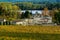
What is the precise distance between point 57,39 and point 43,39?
43cm

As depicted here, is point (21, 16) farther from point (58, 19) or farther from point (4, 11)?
point (58, 19)

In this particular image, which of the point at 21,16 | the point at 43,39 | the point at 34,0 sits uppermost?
the point at 43,39

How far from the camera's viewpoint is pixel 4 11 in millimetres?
29812

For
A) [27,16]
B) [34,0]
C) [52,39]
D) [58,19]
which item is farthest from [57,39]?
Result: [34,0]

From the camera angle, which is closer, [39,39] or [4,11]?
[39,39]

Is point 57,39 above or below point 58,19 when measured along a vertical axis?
above

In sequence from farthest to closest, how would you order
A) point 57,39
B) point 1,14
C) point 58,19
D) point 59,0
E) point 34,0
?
point 34,0, point 59,0, point 1,14, point 58,19, point 57,39

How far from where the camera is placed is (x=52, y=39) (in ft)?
20.7

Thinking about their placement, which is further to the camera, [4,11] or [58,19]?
[4,11]

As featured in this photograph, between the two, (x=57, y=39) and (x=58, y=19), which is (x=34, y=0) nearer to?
(x=58, y=19)

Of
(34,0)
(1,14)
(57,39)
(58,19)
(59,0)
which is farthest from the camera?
(34,0)

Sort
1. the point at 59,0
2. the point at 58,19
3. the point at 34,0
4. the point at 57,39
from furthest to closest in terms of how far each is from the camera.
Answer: the point at 34,0
the point at 59,0
the point at 58,19
the point at 57,39

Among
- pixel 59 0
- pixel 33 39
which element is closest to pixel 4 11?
pixel 33 39

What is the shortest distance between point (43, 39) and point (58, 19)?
1632 centimetres
